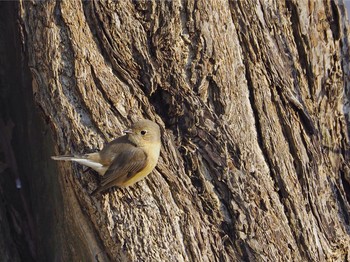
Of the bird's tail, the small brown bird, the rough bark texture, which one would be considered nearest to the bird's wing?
the small brown bird

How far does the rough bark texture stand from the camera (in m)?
5.89

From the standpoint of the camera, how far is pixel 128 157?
5957 millimetres

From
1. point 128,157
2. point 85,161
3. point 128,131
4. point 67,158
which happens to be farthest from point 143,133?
point 67,158

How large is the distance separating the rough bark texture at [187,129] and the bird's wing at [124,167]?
13cm

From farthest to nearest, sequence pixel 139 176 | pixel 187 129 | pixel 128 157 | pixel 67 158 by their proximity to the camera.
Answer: pixel 187 129, pixel 128 157, pixel 139 176, pixel 67 158

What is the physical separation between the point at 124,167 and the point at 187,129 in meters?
0.60

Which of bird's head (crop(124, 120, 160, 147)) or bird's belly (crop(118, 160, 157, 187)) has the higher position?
bird's head (crop(124, 120, 160, 147))

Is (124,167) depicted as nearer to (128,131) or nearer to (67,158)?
(128,131)

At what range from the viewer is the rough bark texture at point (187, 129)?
589 cm

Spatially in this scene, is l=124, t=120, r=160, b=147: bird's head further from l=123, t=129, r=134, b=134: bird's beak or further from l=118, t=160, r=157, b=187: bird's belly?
l=118, t=160, r=157, b=187: bird's belly

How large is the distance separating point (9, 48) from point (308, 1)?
2689 millimetres

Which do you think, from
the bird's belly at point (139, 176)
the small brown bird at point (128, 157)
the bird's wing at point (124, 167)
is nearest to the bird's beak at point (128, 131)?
the small brown bird at point (128, 157)

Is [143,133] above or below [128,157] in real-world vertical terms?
above

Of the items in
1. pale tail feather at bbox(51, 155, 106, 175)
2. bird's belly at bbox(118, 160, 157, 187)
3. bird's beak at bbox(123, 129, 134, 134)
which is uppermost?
bird's beak at bbox(123, 129, 134, 134)
